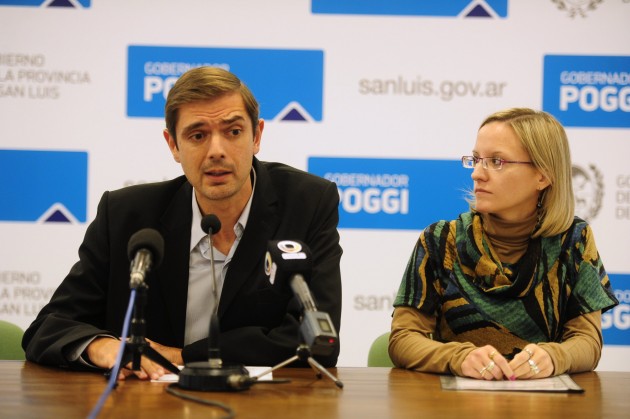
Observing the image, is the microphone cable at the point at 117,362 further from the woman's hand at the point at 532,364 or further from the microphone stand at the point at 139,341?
the woman's hand at the point at 532,364

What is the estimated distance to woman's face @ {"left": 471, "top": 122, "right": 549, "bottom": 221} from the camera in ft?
9.68

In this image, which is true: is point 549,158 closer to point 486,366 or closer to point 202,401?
point 486,366

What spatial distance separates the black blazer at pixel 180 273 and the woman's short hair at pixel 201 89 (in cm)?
32

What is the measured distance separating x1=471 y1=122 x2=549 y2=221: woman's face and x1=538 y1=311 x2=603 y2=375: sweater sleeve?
0.43m

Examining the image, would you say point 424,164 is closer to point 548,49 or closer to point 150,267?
point 548,49

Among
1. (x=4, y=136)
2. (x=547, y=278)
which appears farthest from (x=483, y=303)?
(x=4, y=136)

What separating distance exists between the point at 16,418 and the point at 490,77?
3.58m

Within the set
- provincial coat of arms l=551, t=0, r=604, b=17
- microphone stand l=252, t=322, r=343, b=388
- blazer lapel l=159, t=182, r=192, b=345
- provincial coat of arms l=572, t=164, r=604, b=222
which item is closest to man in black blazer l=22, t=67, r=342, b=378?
blazer lapel l=159, t=182, r=192, b=345

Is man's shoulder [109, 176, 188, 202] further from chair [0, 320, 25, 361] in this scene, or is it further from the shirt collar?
chair [0, 320, 25, 361]

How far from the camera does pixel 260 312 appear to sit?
9.55 ft

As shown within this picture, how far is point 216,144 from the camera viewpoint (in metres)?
2.83

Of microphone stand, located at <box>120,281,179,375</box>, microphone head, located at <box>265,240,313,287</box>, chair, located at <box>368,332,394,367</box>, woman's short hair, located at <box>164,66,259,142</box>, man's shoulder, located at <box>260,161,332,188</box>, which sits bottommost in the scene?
chair, located at <box>368,332,394,367</box>

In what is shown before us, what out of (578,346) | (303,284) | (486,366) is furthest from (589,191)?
(303,284)

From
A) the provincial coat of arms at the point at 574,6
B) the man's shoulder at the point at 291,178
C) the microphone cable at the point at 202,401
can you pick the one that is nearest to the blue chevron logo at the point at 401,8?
the provincial coat of arms at the point at 574,6
